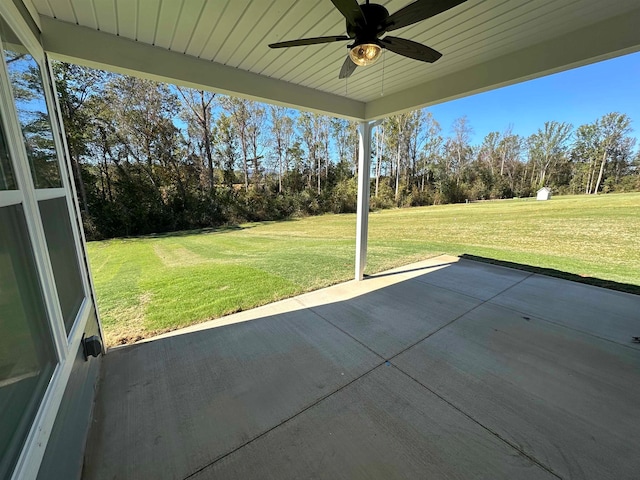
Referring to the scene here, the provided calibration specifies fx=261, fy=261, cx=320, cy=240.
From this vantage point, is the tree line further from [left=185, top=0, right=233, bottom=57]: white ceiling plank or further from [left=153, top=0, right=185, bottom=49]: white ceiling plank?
[left=185, top=0, right=233, bottom=57]: white ceiling plank

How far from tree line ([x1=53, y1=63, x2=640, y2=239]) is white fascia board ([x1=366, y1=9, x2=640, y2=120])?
5607mm

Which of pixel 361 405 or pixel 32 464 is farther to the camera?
pixel 361 405

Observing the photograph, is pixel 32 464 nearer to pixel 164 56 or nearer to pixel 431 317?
pixel 164 56

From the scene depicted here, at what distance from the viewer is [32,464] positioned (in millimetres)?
891

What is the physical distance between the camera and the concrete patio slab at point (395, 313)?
2.52 meters

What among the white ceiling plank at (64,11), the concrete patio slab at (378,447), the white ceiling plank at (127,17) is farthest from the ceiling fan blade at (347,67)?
the concrete patio slab at (378,447)

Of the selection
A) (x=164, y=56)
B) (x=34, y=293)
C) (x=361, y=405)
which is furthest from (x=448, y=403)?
(x=164, y=56)

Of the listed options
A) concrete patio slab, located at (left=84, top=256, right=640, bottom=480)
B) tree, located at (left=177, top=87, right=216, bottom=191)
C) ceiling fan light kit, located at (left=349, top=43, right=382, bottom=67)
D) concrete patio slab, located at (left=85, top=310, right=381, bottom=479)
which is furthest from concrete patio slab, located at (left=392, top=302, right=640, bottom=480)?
tree, located at (left=177, top=87, right=216, bottom=191)

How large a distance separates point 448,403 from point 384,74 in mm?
3043

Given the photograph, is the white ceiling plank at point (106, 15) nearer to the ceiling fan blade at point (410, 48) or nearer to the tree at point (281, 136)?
the ceiling fan blade at point (410, 48)

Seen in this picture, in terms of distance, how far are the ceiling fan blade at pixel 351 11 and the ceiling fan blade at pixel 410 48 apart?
0.20 meters

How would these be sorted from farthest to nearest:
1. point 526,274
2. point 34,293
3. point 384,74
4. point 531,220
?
point 531,220 → point 526,274 → point 384,74 → point 34,293

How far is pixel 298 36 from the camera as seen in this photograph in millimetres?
2133

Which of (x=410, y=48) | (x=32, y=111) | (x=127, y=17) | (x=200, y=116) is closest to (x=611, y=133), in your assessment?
(x=410, y=48)
